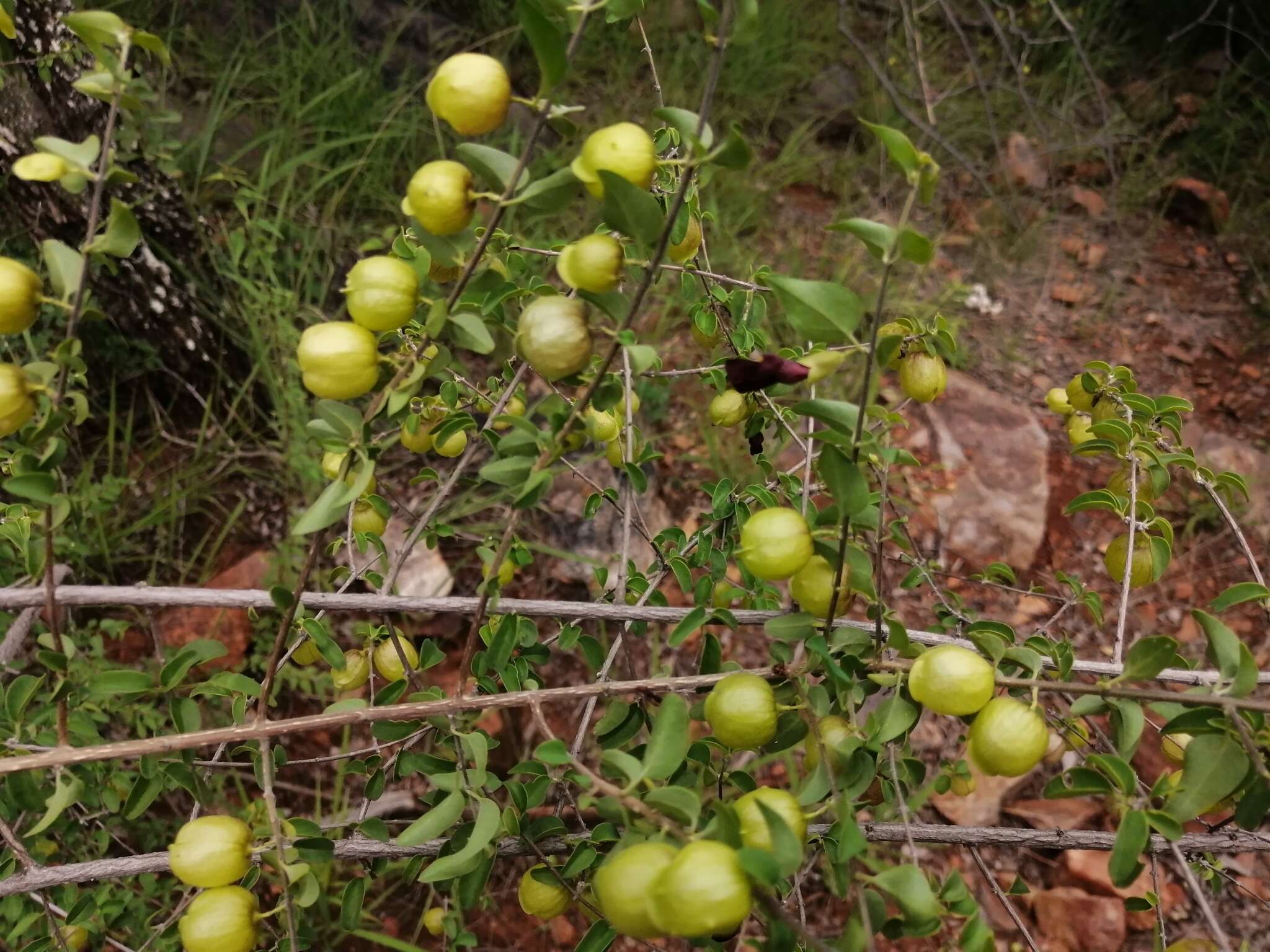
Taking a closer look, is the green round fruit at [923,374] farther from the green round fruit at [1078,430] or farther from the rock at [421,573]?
the rock at [421,573]

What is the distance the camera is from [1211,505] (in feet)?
8.65

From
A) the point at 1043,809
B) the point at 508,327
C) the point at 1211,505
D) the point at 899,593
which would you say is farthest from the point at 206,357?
the point at 1211,505

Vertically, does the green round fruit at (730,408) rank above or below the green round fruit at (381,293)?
below

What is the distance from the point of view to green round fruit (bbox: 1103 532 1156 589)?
1.01m

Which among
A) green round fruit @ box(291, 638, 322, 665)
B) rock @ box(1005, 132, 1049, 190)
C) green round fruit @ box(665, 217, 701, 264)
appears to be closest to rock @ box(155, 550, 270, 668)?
green round fruit @ box(291, 638, 322, 665)

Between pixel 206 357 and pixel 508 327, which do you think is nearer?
pixel 508 327

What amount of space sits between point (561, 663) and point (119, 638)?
1.03 metres

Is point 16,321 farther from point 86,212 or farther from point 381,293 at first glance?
point 86,212

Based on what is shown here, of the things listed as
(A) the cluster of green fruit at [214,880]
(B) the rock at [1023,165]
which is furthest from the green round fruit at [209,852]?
(B) the rock at [1023,165]

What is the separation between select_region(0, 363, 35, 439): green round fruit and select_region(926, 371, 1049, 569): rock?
235cm

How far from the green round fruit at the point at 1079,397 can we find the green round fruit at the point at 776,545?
2.09ft

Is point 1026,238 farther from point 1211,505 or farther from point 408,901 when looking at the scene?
point 408,901

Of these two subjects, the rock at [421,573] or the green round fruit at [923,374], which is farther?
the rock at [421,573]

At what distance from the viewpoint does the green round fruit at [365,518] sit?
3.52 feet
